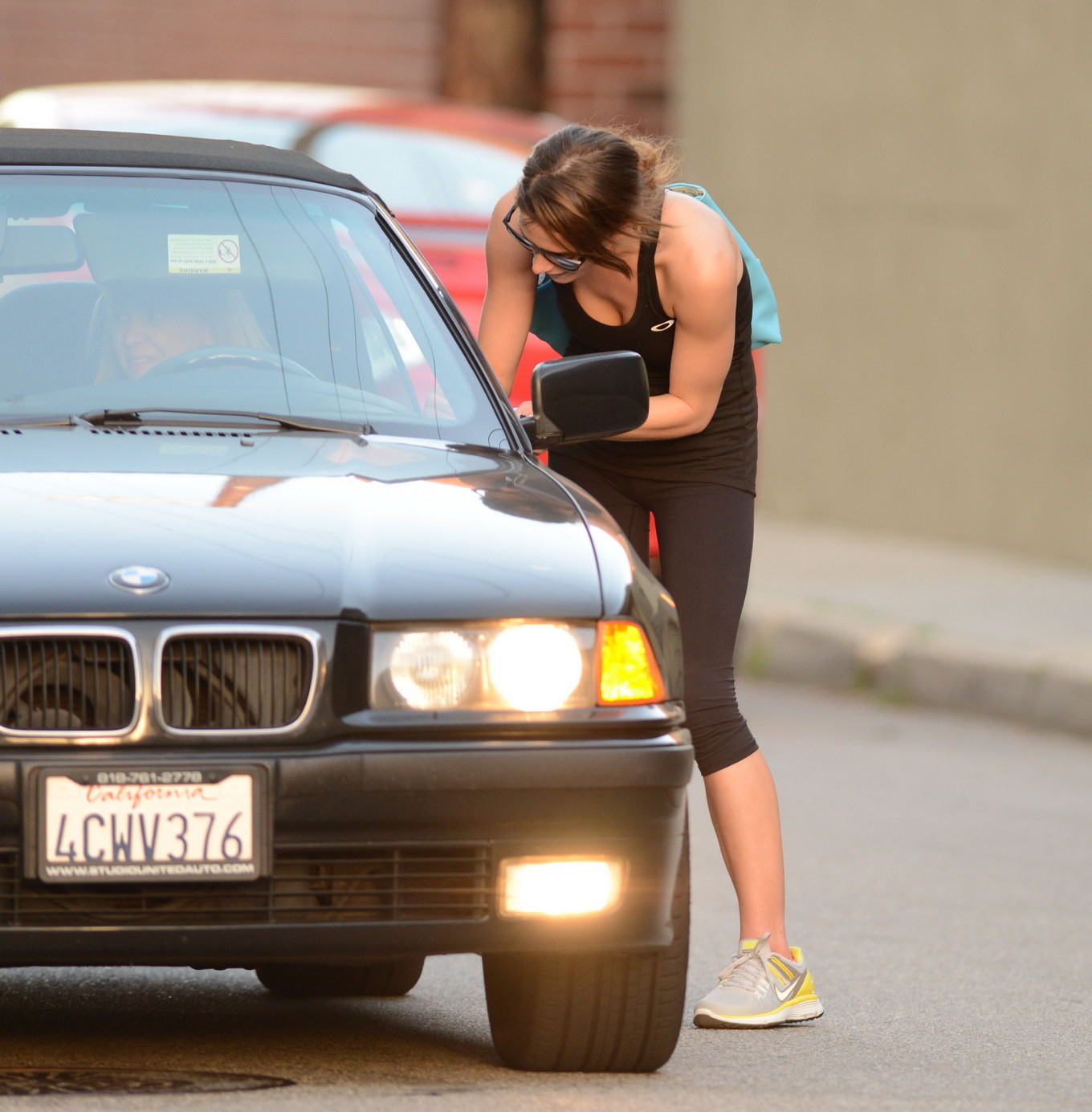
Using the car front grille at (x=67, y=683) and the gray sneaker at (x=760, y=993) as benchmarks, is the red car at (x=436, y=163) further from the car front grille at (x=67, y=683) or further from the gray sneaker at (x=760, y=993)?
the car front grille at (x=67, y=683)

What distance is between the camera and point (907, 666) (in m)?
9.59

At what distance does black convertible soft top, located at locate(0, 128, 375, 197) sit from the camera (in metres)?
4.71

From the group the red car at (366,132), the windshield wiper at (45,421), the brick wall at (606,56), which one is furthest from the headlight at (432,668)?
the brick wall at (606,56)

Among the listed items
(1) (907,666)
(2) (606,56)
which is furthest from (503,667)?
(2) (606,56)

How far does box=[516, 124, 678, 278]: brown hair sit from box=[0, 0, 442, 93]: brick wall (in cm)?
1017

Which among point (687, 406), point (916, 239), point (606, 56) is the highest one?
point (687, 406)

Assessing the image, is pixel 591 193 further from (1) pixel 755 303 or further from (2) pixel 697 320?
(1) pixel 755 303

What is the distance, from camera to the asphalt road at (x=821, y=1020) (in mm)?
3900

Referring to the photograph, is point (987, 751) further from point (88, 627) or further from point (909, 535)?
point (88, 627)

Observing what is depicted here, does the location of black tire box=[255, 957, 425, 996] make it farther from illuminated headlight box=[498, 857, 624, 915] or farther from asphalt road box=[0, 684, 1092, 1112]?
illuminated headlight box=[498, 857, 624, 915]

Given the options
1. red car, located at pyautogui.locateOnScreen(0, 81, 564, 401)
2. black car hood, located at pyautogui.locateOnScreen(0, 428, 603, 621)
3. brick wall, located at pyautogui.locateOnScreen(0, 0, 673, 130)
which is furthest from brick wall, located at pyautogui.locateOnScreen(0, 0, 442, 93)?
black car hood, located at pyautogui.locateOnScreen(0, 428, 603, 621)

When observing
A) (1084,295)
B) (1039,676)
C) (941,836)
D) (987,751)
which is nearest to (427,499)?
(941,836)

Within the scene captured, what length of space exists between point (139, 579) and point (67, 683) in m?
0.18

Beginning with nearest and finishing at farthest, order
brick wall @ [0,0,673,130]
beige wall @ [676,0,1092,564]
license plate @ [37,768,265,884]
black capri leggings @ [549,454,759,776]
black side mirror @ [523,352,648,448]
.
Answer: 1. license plate @ [37,768,265,884]
2. black side mirror @ [523,352,648,448]
3. black capri leggings @ [549,454,759,776]
4. beige wall @ [676,0,1092,564]
5. brick wall @ [0,0,673,130]
